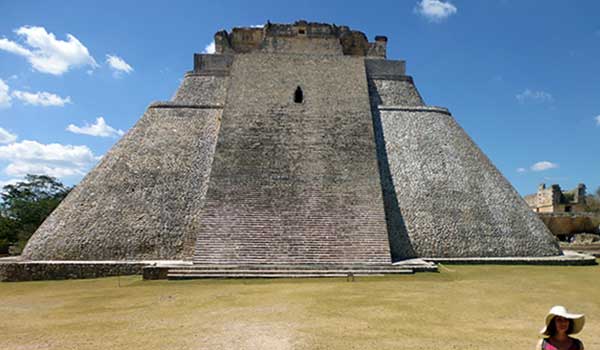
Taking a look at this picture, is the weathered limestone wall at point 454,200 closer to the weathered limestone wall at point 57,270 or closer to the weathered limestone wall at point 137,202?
the weathered limestone wall at point 137,202

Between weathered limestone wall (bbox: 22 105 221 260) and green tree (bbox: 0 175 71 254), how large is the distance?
842 cm

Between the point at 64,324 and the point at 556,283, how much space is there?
839 cm

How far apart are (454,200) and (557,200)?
16.3 meters

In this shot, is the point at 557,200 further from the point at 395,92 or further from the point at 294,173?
the point at 294,173

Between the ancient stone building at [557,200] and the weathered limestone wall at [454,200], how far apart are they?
539 inches

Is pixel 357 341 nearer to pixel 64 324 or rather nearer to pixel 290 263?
pixel 64 324

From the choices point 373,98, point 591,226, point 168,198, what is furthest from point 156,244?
point 591,226

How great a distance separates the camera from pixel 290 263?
28.4 feet

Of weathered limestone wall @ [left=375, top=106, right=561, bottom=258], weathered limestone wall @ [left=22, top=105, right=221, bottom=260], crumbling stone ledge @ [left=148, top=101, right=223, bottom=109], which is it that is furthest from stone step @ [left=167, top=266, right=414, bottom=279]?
crumbling stone ledge @ [left=148, top=101, right=223, bottom=109]

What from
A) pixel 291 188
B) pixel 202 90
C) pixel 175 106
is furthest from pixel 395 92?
pixel 175 106

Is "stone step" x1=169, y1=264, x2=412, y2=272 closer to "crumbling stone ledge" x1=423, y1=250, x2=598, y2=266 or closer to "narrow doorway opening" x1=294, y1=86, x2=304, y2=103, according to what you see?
"crumbling stone ledge" x1=423, y1=250, x2=598, y2=266

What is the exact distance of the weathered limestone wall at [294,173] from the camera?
9.14m

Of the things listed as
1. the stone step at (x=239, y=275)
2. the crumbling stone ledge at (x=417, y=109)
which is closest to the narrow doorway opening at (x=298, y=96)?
the crumbling stone ledge at (x=417, y=109)

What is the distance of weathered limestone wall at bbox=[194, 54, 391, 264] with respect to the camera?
30.0 ft
